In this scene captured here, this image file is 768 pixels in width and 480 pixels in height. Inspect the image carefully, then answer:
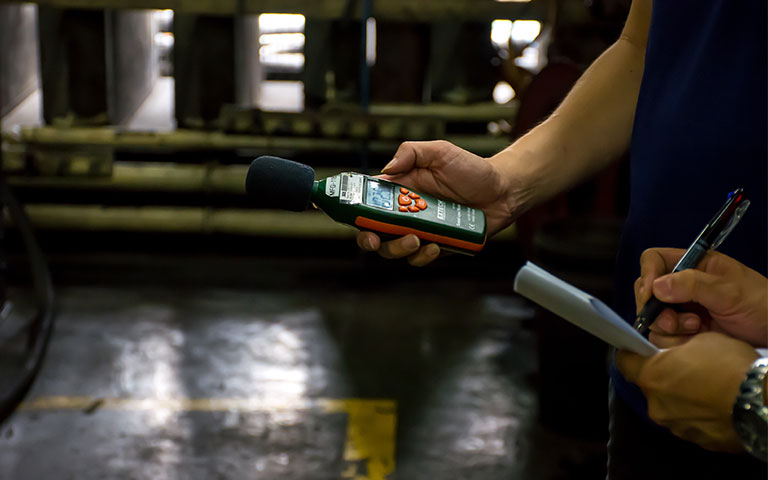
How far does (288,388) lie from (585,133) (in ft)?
7.88

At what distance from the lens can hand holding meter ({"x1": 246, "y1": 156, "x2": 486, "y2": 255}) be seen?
131 cm

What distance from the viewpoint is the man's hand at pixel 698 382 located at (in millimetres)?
1015

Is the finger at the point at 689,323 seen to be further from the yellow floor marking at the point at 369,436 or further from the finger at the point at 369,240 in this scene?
the yellow floor marking at the point at 369,436

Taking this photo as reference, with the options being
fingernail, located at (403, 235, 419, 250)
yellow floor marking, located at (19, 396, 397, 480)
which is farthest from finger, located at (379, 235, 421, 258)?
yellow floor marking, located at (19, 396, 397, 480)

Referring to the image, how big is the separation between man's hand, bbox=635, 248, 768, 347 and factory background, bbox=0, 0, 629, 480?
6.66 ft

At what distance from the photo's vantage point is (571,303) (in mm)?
975

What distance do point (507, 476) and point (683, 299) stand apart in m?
2.10

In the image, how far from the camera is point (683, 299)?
107 cm

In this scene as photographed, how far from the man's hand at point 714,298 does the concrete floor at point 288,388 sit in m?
2.03

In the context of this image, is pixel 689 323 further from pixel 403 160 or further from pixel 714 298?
pixel 403 160

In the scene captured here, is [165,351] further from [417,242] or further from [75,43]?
[417,242]

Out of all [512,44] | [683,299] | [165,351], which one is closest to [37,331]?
[165,351]

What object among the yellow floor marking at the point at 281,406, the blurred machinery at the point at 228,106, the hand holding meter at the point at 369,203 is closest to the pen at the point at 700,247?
the hand holding meter at the point at 369,203

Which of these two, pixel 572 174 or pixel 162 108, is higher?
pixel 572 174
